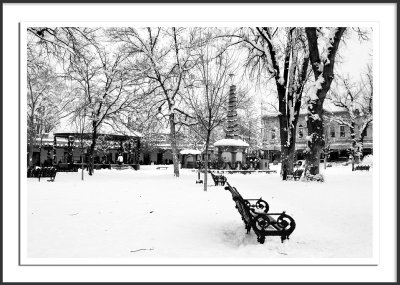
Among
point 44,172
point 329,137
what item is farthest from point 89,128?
point 329,137

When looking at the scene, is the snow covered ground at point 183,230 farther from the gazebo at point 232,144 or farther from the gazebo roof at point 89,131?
the gazebo at point 232,144

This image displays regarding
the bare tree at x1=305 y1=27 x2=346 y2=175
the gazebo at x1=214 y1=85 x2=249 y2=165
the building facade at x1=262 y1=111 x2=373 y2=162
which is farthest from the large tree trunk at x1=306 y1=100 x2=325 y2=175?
the building facade at x1=262 y1=111 x2=373 y2=162

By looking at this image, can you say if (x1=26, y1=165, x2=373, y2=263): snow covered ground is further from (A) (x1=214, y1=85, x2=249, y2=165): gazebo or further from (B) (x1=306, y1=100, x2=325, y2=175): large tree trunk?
(A) (x1=214, y1=85, x2=249, y2=165): gazebo

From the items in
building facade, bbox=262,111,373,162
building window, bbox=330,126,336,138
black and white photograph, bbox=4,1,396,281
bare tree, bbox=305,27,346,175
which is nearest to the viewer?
black and white photograph, bbox=4,1,396,281

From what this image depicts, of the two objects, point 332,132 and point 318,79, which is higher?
point 318,79

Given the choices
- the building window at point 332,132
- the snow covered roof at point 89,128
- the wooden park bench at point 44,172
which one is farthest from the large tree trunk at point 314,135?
the building window at point 332,132

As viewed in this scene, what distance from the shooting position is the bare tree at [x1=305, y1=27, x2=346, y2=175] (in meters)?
14.0

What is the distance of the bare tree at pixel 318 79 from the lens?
14.0 meters

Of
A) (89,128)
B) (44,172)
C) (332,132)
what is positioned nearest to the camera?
(44,172)

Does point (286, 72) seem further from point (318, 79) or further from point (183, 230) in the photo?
point (183, 230)

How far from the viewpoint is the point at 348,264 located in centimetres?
480

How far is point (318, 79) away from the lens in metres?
14.7

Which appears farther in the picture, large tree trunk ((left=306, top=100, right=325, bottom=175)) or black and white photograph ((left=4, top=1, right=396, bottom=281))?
large tree trunk ((left=306, top=100, right=325, bottom=175))
